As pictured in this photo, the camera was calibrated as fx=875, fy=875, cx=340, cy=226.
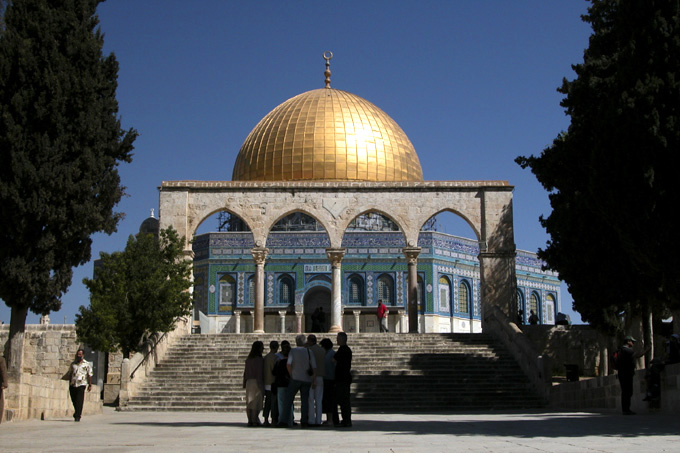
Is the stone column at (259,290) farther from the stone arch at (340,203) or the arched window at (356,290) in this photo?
the arched window at (356,290)

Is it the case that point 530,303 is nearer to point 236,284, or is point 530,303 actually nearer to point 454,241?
point 454,241

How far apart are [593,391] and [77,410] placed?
8.57 metres

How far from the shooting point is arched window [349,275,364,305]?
3874 cm

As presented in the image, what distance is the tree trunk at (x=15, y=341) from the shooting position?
608 inches

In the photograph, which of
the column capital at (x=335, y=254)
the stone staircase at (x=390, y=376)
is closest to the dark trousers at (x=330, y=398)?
the stone staircase at (x=390, y=376)

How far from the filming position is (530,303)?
4450 cm

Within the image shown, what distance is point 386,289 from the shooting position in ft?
128

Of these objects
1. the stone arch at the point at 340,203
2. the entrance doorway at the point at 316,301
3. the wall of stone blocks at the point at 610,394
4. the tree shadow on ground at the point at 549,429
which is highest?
the stone arch at the point at 340,203

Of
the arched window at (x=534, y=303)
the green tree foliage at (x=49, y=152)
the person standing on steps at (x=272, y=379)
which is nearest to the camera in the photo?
the person standing on steps at (x=272, y=379)

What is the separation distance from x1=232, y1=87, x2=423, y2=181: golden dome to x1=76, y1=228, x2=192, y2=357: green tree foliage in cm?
1088

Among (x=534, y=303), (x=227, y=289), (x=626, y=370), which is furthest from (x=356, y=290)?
(x=626, y=370)

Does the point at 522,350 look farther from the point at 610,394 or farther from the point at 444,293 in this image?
the point at 444,293

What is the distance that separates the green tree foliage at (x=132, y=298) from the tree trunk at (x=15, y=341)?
4.49 metres

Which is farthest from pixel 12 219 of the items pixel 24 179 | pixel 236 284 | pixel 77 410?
pixel 236 284
